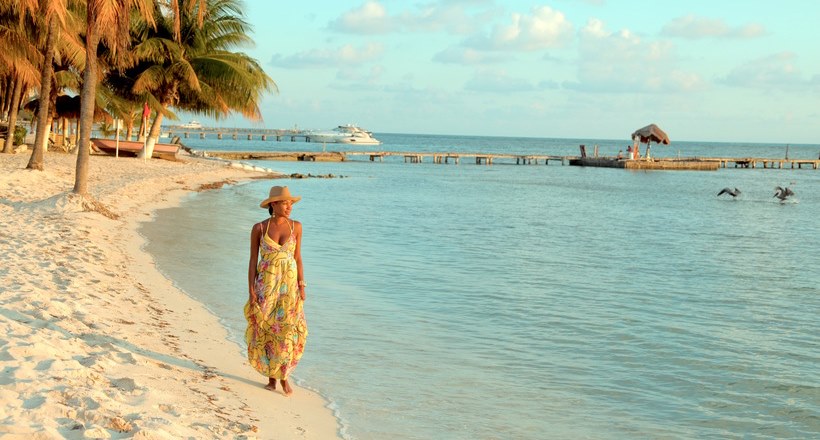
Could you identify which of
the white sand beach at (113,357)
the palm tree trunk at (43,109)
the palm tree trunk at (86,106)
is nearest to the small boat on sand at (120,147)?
the palm tree trunk at (43,109)

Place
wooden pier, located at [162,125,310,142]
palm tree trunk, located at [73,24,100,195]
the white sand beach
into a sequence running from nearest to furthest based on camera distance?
1. the white sand beach
2. palm tree trunk, located at [73,24,100,195]
3. wooden pier, located at [162,125,310,142]

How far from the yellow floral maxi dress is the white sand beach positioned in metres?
0.39

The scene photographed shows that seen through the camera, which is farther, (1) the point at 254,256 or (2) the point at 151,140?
(2) the point at 151,140

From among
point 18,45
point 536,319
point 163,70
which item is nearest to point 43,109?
point 18,45

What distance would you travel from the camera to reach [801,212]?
113 ft

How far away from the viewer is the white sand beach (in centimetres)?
496

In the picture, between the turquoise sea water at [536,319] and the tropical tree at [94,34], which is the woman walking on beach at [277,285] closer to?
the turquoise sea water at [536,319]

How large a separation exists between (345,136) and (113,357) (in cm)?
12378

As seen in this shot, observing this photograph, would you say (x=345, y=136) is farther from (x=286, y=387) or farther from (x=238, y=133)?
(x=286, y=387)

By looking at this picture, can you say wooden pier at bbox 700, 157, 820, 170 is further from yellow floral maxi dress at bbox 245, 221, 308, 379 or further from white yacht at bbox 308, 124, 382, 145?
yellow floral maxi dress at bbox 245, 221, 308, 379

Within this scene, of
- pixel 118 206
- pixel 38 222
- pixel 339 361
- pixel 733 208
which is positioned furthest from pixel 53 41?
pixel 733 208

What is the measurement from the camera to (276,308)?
246 inches

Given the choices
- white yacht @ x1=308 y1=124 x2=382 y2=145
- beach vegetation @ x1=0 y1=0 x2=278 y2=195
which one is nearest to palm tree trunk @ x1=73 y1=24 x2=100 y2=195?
beach vegetation @ x1=0 y1=0 x2=278 y2=195

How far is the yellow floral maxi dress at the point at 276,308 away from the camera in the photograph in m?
6.21
